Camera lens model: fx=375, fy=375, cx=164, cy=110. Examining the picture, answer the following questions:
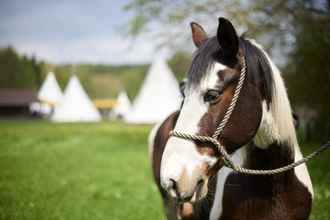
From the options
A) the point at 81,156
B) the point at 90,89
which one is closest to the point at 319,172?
the point at 81,156

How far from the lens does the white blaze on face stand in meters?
1.85

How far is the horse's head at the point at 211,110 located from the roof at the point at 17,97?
131ft

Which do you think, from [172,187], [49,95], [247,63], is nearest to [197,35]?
[247,63]

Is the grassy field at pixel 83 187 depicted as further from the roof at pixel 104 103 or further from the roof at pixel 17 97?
the roof at pixel 104 103

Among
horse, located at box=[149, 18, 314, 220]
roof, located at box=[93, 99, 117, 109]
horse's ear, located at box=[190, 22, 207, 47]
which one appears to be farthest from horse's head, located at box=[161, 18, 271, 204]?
roof, located at box=[93, 99, 117, 109]

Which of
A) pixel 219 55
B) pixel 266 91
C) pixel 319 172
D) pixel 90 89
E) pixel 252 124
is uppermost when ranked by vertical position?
pixel 219 55

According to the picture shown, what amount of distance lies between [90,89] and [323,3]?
64784 millimetres

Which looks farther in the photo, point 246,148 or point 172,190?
point 246,148

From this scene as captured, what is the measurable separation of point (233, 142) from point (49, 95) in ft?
172

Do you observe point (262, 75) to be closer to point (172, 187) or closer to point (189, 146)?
point (189, 146)

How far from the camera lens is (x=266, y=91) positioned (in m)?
2.26

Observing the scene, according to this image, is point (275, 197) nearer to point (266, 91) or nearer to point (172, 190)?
point (266, 91)

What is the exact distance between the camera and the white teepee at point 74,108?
1603 inches

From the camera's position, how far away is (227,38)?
2.07 metres
